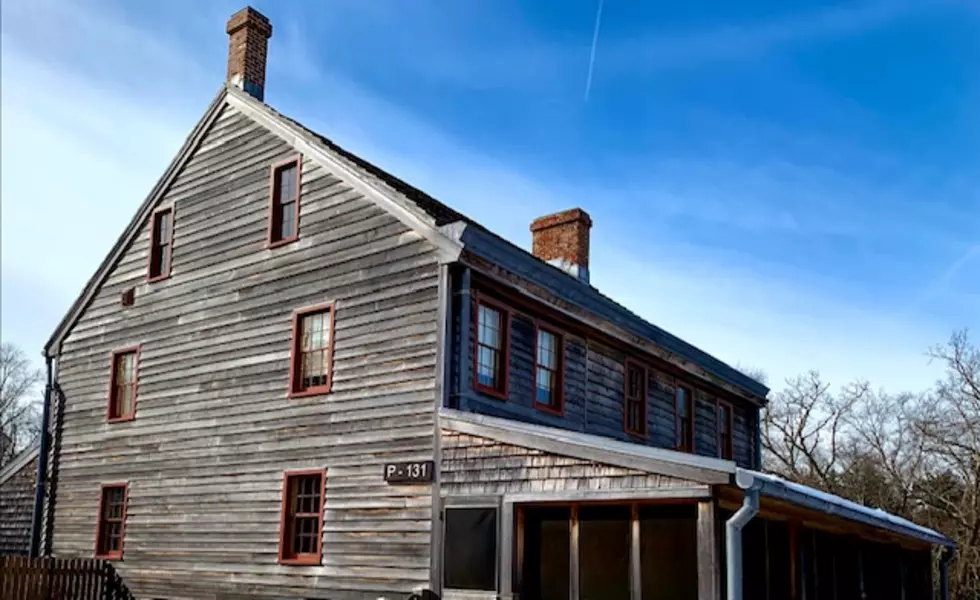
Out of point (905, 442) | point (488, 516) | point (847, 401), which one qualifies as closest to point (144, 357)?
point (488, 516)

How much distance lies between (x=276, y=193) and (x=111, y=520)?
7.35 meters

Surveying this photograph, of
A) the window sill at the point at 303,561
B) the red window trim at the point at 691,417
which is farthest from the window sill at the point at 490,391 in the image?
the red window trim at the point at 691,417

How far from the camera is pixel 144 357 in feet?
65.3

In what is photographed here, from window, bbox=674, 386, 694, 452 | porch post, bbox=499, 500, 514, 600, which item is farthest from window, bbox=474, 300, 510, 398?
window, bbox=674, 386, 694, 452

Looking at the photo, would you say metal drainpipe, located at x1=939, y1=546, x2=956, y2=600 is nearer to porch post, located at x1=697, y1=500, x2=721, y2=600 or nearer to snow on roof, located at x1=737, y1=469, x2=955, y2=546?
snow on roof, located at x1=737, y1=469, x2=955, y2=546

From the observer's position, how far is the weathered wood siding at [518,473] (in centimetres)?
1202

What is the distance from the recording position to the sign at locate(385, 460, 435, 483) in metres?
14.3

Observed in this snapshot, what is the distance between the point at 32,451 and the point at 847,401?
4115 centimetres

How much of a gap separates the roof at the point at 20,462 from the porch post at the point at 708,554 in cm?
1610

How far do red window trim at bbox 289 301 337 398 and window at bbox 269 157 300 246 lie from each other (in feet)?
5.46

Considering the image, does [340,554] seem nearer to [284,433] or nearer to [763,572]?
[284,433]

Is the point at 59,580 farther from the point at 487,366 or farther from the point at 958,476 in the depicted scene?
the point at 958,476

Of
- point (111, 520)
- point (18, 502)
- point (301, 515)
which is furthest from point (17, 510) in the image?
point (301, 515)

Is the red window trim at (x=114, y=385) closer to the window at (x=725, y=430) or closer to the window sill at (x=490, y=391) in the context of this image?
the window sill at (x=490, y=391)
